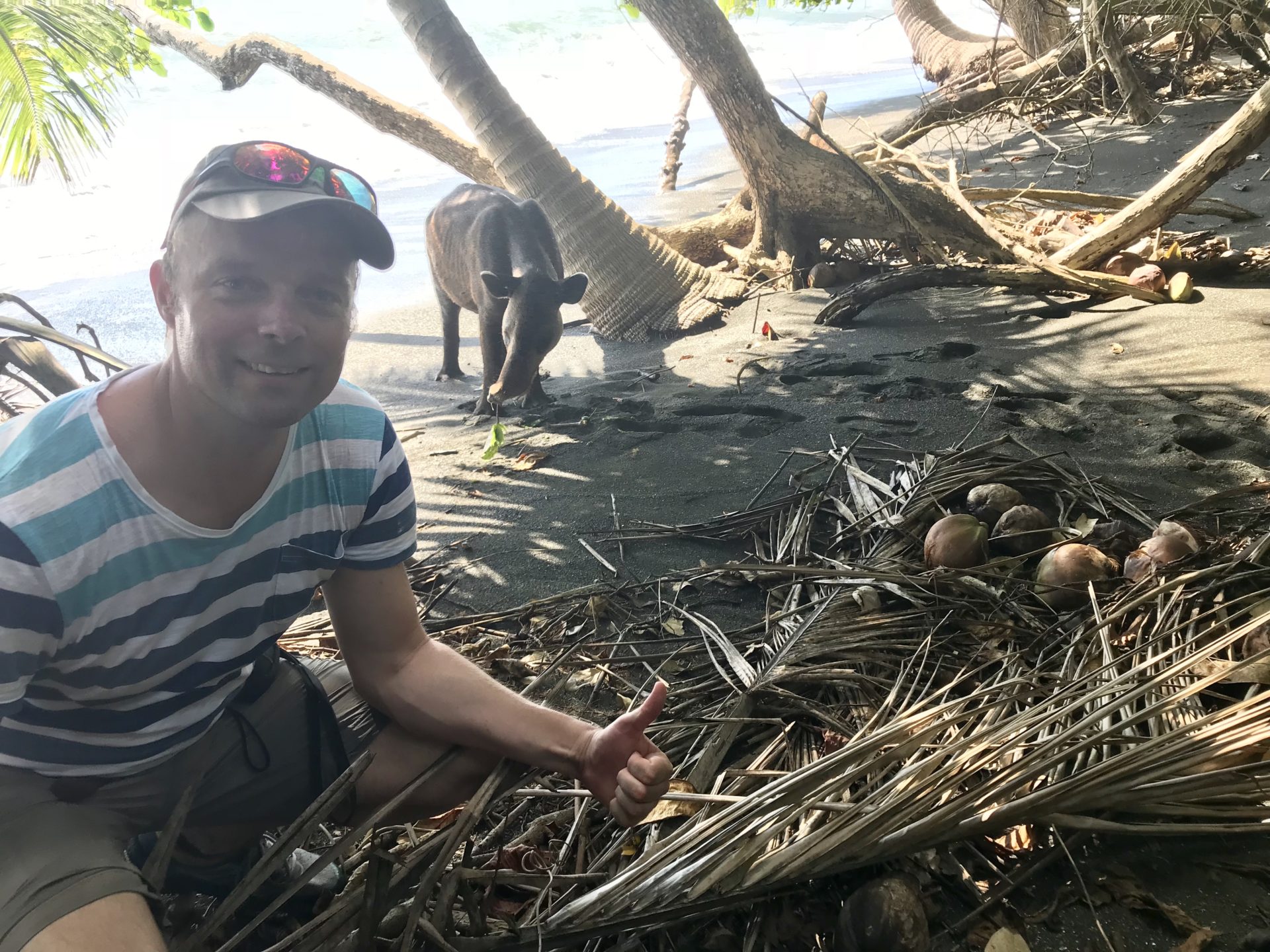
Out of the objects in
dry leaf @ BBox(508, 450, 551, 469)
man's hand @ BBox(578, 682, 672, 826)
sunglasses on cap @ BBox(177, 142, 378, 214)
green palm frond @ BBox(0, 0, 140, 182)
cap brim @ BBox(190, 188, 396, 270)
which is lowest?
dry leaf @ BBox(508, 450, 551, 469)

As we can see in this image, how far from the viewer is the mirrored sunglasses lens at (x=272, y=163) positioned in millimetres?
1640

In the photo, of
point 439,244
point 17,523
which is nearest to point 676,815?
point 17,523

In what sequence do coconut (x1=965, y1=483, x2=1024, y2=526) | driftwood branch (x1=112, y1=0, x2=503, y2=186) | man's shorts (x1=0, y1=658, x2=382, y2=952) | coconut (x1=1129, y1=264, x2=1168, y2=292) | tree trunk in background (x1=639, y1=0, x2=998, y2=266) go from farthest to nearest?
driftwood branch (x1=112, y1=0, x2=503, y2=186) < tree trunk in background (x1=639, y1=0, x2=998, y2=266) < coconut (x1=1129, y1=264, x2=1168, y2=292) < coconut (x1=965, y1=483, x2=1024, y2=526) < man's shorts (x1=0, y1=658, x2=382, y2=952)

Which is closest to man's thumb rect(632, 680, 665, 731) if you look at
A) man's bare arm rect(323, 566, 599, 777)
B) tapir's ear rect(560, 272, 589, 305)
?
man's bare arm rect(323, 566, 599, 777)

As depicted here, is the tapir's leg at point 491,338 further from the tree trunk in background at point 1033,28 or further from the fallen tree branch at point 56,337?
the tree trunk in background at point 1033,28

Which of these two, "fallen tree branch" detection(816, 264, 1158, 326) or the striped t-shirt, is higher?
the striped t-shirt

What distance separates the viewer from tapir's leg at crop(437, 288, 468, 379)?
742cm

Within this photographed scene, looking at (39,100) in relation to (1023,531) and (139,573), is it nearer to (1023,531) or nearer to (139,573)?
(139,573)

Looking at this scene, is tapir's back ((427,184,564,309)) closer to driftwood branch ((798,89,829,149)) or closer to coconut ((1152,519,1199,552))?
driftwood branch ((798,89,829,149))

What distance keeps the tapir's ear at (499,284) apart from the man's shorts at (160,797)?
4.03 m

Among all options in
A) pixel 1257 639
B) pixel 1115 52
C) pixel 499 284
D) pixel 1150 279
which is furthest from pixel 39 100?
pixel 1115 52

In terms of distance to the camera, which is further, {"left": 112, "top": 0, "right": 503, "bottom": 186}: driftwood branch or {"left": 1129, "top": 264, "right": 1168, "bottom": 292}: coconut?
{"left": 112, "top": 0, "right": 503, "bottom": 186}: driftwood branch

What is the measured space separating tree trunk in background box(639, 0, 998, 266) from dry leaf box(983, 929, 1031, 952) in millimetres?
5714

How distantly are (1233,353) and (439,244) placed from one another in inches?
216
